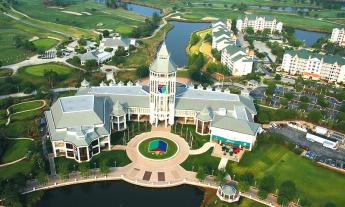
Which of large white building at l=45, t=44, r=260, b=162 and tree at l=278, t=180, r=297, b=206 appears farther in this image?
large white building at l=45, t=44, r=260, b=162

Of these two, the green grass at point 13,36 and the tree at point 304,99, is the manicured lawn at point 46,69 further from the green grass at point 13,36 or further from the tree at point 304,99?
the tree at point 304,99

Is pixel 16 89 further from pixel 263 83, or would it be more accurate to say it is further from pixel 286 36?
pixel 286 36

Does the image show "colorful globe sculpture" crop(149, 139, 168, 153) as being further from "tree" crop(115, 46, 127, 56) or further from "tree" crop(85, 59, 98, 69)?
"tree" crop(115, 46, 127, 56)

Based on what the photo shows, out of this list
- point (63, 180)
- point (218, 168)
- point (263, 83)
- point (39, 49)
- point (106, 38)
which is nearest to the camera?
point (63, 180)

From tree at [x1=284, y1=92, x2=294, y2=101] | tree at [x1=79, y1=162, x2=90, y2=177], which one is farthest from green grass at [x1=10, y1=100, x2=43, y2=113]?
tree at [x1=284, y1=92, x2=294, y2=101]

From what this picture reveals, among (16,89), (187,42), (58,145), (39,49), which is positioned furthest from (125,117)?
(187,42)

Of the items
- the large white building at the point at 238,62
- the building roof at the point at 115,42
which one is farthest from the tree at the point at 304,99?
the building roof at the point at 115,42
